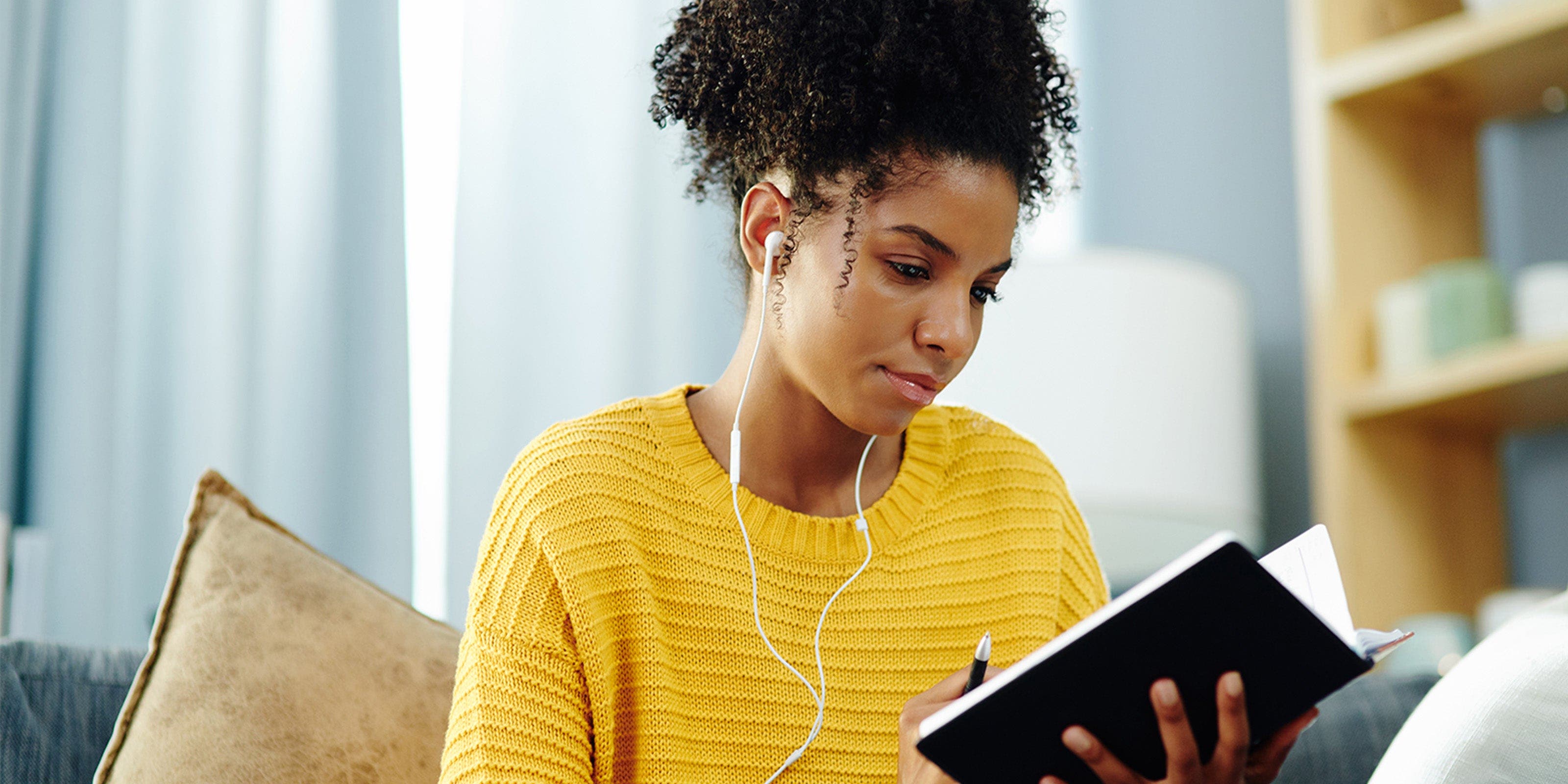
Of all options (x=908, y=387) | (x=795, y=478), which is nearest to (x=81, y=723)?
(x=795, y=478)

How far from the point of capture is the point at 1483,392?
6.07ft

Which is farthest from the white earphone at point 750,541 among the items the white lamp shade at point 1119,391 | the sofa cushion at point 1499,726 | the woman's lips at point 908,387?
the white lamp shade at point 1119,391

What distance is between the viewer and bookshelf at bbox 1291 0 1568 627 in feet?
6.41

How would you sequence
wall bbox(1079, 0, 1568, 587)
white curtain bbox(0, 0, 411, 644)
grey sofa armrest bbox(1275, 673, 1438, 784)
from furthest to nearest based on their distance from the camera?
wall bbox(1079, 0, 1568, 587) → white curtain bbox(0, 0, 411, 644) → grey sofa armrest bbox(1275, 673, 1438, 784)

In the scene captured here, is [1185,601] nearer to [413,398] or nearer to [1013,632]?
[1013,632]

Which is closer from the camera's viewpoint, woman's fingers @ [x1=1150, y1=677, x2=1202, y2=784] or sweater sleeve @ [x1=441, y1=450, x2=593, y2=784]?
→ woman's fingers @ [x1=1150, y1=677, x2=1202, y2=784]

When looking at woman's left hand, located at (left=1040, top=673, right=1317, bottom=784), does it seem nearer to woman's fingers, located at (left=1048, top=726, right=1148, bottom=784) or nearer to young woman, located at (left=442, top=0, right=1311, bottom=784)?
woman's fingers, located at (left=1048, top=726, right=1148, bottom=784)

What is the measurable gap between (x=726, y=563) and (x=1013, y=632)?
25 cm

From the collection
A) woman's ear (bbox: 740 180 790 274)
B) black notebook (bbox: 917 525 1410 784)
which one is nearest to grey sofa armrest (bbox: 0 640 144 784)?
woman's ear (bbox: 740 180 790 274)

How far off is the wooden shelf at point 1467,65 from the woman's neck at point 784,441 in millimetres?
1198

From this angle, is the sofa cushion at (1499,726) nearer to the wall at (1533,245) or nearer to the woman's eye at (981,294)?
the woman's eye at (981,294)

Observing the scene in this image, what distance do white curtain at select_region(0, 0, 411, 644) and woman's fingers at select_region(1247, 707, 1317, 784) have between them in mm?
1110

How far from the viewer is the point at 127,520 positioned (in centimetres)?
156

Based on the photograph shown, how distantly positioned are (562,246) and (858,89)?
888 millimetres
